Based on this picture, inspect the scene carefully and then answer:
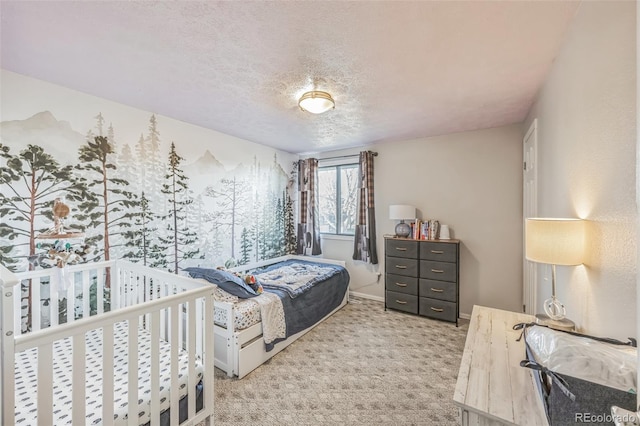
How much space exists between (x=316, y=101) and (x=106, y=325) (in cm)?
198

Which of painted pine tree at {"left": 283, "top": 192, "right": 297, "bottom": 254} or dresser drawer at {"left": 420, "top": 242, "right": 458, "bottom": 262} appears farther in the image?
painted pine tree at {"left": 283, "top": 192, "right": 297, "bottom": 254}

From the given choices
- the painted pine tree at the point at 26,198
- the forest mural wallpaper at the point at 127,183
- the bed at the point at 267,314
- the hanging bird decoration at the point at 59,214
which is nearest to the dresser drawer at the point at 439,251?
the bed at the point at 267,314

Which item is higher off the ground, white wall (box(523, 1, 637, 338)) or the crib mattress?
white wall (box(523, 1, 637, 338))

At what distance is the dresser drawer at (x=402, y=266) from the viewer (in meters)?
3.43

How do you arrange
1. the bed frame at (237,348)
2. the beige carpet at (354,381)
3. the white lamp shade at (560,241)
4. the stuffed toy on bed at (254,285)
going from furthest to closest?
the stuffed toy on bed at (254,285)
the bed frame at (237,348)
the beige carpet at (354,381)
the white lamp shade at (560,241)

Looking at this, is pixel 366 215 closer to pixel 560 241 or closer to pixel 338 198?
pixel 338 198

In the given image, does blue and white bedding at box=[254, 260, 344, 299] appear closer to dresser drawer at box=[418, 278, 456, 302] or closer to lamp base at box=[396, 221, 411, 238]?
lamp base at box=[396, 221, 411, 238]

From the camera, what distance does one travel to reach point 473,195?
341 cm

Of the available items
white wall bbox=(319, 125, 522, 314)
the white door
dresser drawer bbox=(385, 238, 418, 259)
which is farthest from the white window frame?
the white door

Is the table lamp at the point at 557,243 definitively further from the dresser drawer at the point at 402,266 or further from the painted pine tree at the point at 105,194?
the painted pine tree at the point at 105,194

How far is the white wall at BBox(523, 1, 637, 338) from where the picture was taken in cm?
93

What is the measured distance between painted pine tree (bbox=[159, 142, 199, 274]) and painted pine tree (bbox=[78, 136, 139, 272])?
387 millimetres

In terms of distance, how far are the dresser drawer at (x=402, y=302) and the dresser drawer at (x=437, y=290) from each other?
15 cm

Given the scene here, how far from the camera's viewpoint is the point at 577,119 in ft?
4.42
